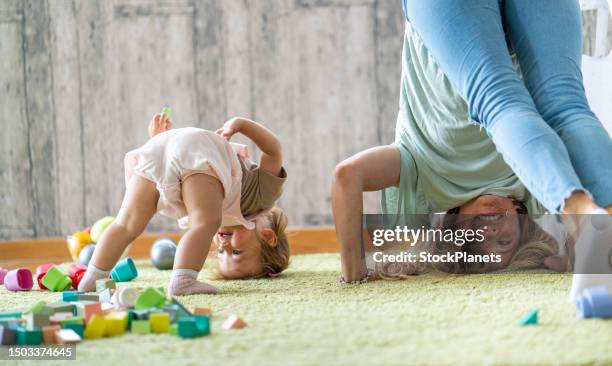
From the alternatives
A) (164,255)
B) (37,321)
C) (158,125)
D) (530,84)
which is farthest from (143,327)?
(164,255)

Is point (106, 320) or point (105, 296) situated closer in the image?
point (106, 320)

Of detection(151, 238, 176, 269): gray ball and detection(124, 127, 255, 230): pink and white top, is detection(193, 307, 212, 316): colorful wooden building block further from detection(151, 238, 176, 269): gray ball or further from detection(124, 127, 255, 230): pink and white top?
detection(151, 238, 176, 269): gray ball

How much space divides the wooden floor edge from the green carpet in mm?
1165

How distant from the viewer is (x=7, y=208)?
254 centimetres

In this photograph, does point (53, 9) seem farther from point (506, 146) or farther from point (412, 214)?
point (506, 146)

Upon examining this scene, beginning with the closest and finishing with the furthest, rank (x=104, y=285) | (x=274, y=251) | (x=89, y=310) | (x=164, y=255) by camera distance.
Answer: (x=89, y=310) < (x=104, y=285) < (x=274, y=251) < (x=164, y=255)

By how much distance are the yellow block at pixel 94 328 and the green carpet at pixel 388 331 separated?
2 centimetres

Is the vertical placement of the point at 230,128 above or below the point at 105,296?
above

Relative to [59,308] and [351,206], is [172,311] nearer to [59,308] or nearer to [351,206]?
[59,308]

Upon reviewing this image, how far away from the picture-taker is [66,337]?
0.88 metres

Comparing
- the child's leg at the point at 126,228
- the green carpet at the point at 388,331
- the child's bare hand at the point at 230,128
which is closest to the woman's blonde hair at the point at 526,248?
the green carpet at the point at 388,331

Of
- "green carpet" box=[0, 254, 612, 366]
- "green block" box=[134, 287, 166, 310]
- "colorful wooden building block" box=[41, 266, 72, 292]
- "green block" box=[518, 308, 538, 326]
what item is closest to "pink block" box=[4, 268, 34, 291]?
"colorful wooden building block" box=[41, 266, 72, 292]

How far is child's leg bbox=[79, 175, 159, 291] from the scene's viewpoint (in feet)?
4.76

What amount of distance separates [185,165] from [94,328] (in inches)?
19.7
